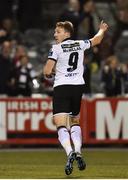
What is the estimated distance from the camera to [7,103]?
17.8 metres

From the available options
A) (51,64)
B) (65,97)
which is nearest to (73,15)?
(65,97)

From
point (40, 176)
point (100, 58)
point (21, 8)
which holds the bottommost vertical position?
point (40, 176)

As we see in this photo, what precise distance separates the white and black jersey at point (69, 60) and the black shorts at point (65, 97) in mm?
70

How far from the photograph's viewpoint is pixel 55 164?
44.4 ft

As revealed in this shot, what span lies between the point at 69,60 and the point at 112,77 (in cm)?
737

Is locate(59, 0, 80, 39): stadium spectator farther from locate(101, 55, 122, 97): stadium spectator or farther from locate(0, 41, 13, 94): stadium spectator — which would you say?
locate(0, 41, 13, 94): stadium spectator

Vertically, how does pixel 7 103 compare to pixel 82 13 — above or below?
below

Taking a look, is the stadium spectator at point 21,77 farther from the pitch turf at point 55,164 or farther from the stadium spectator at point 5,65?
the pitch turf at point 55,164

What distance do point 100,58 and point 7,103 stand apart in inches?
118

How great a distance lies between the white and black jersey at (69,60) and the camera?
10945mm

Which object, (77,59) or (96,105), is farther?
(96,105)

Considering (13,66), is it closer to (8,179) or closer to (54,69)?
(54,69)

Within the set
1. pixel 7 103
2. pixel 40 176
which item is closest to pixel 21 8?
pixel 7 103

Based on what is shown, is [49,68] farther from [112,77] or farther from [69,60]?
[112,77]
